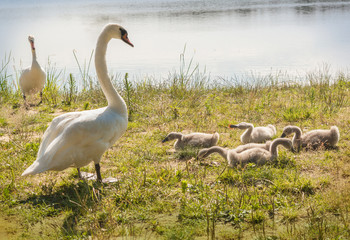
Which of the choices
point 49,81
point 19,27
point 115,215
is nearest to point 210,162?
point 115,215

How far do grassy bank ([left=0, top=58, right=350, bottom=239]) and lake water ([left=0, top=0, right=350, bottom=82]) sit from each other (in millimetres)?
4713

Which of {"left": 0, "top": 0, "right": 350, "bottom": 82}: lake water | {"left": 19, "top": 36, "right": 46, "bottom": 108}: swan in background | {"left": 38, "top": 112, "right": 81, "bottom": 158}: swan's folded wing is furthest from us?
{"left": 0, "top": 0, "right": 350, "bottom": 82}: lake water

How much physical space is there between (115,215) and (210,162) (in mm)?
1861

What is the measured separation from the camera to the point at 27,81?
1034cm

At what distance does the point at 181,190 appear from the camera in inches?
186

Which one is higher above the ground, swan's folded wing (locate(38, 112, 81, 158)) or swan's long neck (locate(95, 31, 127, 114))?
swan's long neck (locate(95, 31, 127, 114))

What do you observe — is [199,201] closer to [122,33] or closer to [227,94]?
[122,33]

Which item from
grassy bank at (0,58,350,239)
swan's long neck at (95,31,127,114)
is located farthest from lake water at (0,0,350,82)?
swan's long neck at (95,31,127,114)

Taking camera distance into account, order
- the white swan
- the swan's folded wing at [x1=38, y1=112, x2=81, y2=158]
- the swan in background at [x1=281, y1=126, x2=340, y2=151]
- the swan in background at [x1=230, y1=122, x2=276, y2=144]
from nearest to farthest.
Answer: the white swan < the swan's folded wing at [x1=38, y1=112, x2=81, y2=158] < the swan in background at [x1=281, y1=126, x2=340, y2=151] < the swan in background at [x1=230, y1=122, x2=276, y2=144]

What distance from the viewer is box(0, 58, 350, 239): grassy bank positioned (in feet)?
12.9

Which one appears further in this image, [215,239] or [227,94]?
[227,94]

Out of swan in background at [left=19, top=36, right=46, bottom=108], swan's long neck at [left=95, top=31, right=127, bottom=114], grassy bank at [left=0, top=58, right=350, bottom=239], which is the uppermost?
swan's long neck at [left=95, top=31, right=127, bottom=114]

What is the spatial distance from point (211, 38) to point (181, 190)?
1969cm

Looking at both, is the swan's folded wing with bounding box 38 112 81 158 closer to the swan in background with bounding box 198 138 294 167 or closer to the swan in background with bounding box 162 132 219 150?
the swan in background with bounding box 162 132 219 150
